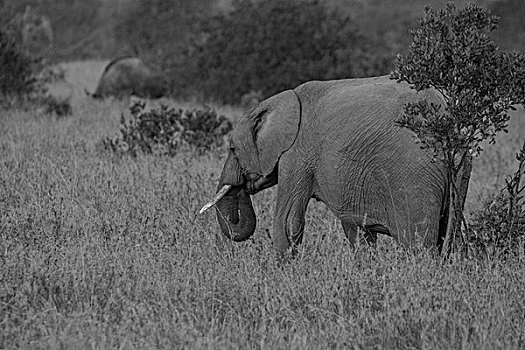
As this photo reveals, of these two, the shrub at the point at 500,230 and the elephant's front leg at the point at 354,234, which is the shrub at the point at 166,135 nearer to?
the elephant's front leg at the point at 354,234

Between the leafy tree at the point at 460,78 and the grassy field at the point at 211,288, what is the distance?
0.67 metres

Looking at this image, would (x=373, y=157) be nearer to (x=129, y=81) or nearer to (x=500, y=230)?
(x=500, y=230)

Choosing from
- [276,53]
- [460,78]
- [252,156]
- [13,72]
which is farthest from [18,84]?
[460,78]

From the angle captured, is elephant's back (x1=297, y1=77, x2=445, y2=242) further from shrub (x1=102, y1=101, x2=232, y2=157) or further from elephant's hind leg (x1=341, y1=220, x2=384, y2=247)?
shrub (x1=102, y1=101, x2=232, y2=157)

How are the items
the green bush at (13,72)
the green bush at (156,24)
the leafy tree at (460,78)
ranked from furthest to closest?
the green bush at (156,24)
the green bush at (13,72)
the leafy tree at (460,78)

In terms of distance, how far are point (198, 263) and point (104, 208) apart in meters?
2.21

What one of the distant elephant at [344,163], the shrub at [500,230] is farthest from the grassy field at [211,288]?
the shrub at [500,230]

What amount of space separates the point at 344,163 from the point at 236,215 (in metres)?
A: 1.24

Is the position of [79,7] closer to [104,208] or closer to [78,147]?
[78,147]

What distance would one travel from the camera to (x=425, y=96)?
6.60m

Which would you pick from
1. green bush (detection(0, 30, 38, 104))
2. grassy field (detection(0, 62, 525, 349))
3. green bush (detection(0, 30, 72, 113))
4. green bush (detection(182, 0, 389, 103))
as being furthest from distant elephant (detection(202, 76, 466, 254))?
green bush (detection(182, 0, 389, 103))

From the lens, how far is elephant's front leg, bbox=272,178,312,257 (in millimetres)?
6961

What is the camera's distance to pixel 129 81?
19.5 meters

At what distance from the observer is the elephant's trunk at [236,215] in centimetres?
751
